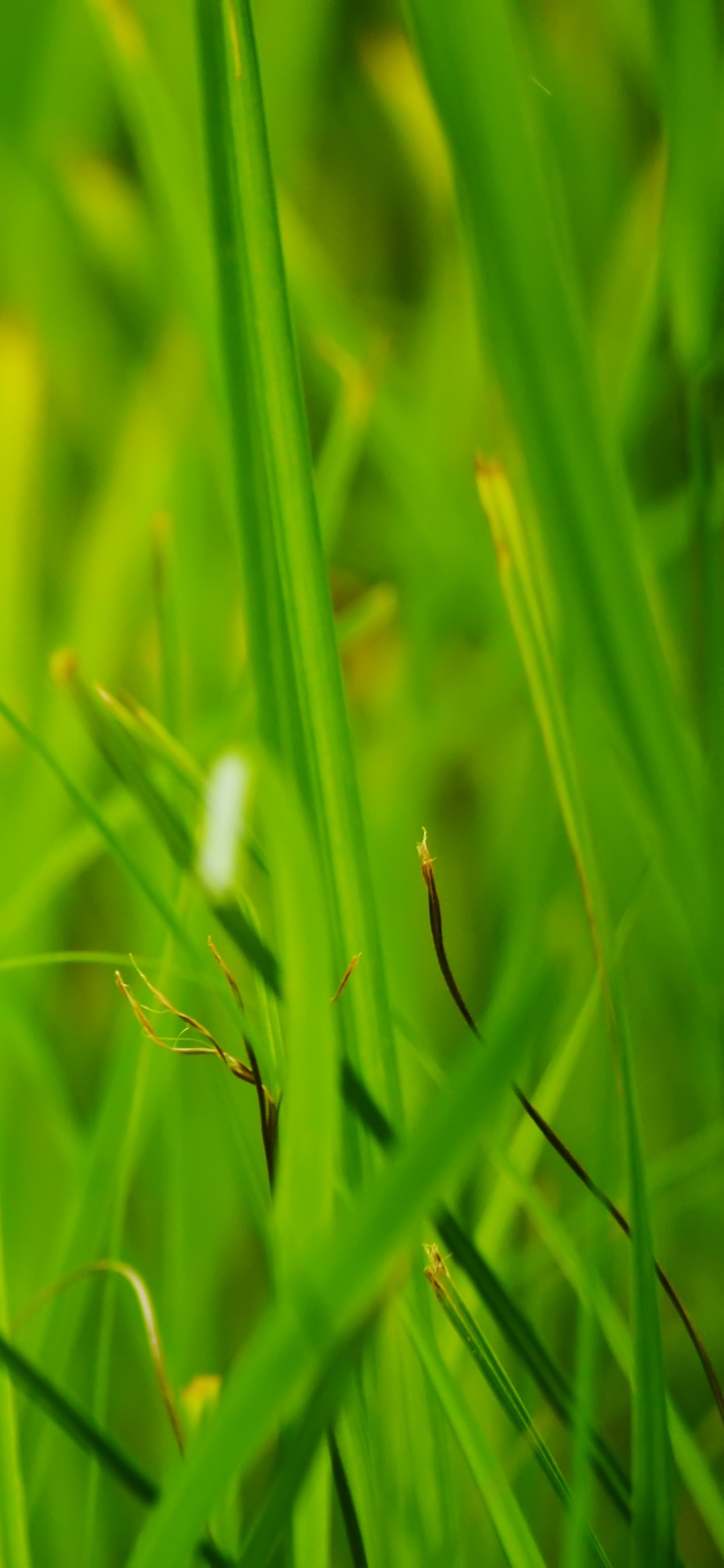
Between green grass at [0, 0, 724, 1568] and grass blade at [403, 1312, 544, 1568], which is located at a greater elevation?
green grass at [0, 0, 724, 1568]

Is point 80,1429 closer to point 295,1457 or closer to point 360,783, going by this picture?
point 295,1457

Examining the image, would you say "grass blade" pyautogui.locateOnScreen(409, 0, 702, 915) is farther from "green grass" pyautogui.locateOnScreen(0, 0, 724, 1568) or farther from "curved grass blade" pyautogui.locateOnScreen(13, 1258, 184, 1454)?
"curved grass blade" pyautogui.locateOnScreen(13, 1258, 184, 1454)

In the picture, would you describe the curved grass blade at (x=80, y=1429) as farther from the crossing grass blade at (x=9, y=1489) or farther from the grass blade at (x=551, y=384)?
the grass blade at (x=551, y=384)

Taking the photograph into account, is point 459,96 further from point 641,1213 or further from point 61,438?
point 61,438

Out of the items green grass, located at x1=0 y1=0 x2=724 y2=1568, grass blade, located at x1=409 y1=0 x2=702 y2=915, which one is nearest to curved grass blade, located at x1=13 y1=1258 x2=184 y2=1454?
green grass, located at x1=0 y1=0 x2=724 y2=1568

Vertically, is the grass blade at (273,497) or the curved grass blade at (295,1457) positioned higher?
the grass blade at (273,497)

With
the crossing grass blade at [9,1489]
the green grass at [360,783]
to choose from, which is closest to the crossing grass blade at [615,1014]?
the green grass at [360,783]

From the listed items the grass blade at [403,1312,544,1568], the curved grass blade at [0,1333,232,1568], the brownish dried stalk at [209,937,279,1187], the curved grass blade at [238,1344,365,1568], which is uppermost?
the brownish dried stalk at [209,937,279,1187]
